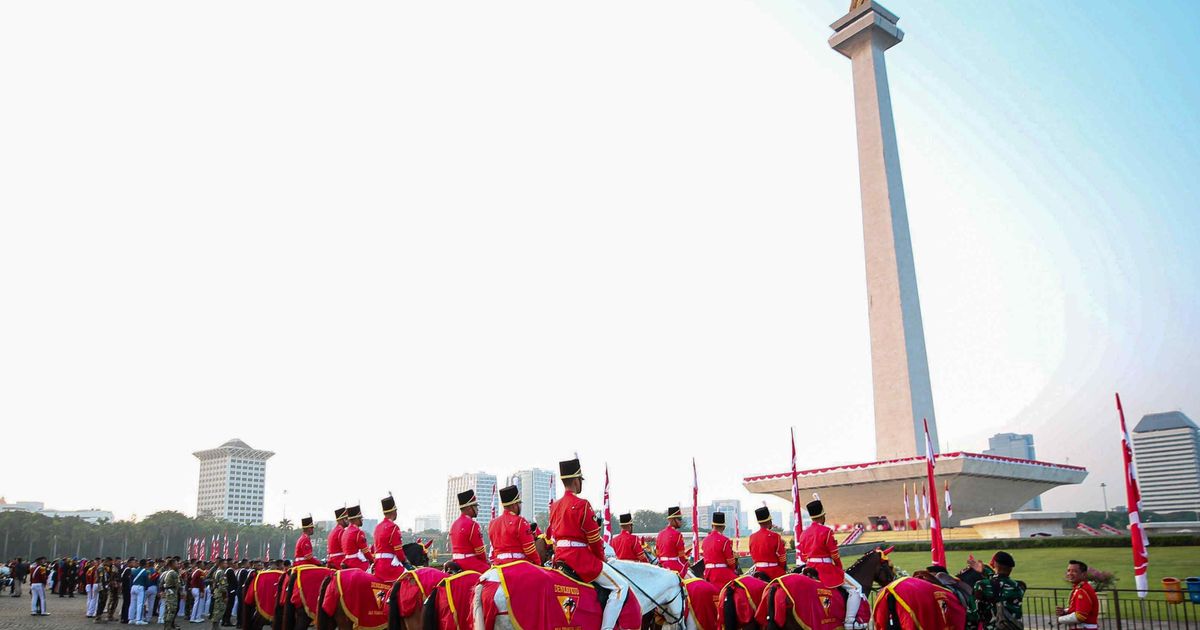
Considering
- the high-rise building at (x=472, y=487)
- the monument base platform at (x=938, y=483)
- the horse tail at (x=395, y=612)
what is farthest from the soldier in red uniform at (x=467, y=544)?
the high-rise building at (x=472, y=487)

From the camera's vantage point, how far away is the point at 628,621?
8.39 meters

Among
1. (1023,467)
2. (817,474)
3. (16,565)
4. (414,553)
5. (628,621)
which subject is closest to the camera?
(628,621)

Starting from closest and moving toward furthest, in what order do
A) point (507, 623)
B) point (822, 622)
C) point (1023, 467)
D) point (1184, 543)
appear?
point (507, 623) → point (822, 622) → point (1184, 543) → point (1023, 467)

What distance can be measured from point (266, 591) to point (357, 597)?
3877mm

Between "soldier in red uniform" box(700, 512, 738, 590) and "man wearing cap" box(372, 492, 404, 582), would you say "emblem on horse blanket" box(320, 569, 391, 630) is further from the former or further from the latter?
"soldier in red uniform" box(700, 512, 738, 590)

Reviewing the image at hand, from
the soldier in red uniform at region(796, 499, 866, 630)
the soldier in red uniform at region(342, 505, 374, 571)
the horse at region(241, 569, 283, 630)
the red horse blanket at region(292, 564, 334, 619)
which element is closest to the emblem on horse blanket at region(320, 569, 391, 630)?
the red horse blanket at region(292, 564, 334, 619)

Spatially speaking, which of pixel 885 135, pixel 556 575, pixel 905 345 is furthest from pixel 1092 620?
pixel 885 135

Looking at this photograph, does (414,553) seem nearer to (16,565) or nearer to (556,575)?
(556,575)

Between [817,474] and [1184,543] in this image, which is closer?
[1184,543]

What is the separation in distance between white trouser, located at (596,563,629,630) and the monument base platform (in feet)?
135

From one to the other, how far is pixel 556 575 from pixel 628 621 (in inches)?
39.9

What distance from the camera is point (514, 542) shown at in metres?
8.30

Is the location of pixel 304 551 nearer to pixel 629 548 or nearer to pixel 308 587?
pixel 308 587

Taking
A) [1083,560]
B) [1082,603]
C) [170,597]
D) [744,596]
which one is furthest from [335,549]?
[1083,560]
